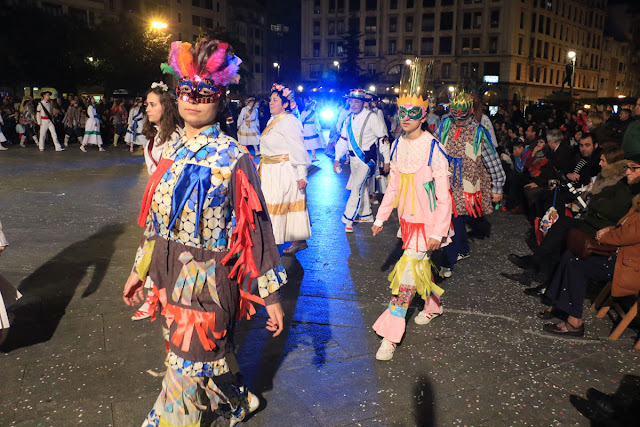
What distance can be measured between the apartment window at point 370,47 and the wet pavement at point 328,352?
75.3 m

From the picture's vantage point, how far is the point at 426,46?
249 ft

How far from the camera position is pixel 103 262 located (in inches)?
255

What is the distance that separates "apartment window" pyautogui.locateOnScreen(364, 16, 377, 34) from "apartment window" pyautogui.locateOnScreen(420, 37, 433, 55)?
751 cm

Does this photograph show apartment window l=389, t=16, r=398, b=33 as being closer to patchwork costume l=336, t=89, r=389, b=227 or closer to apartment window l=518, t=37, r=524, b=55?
apartment window l=518, t=37, r=524, b=55

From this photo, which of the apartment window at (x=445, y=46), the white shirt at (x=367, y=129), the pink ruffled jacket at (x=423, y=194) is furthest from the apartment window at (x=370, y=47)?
the pink ruffled jacket at (x=423, y=194)

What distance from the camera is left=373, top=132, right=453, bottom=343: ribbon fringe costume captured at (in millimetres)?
4312

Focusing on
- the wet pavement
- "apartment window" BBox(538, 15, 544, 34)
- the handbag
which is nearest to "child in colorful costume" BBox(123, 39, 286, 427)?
the wet pavement

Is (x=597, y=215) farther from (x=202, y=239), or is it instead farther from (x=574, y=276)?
(x=202, y=239)

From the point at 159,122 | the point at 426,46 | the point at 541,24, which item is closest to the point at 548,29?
the point at 541,24

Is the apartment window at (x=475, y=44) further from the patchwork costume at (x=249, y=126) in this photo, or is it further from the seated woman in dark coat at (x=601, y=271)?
the seated woman in dark coat at (x=601, y=271)

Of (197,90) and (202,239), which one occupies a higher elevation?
(197,90)

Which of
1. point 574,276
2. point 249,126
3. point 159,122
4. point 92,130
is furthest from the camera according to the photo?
point 92,130

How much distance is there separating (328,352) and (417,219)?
4.22 ft

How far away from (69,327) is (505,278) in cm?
460
